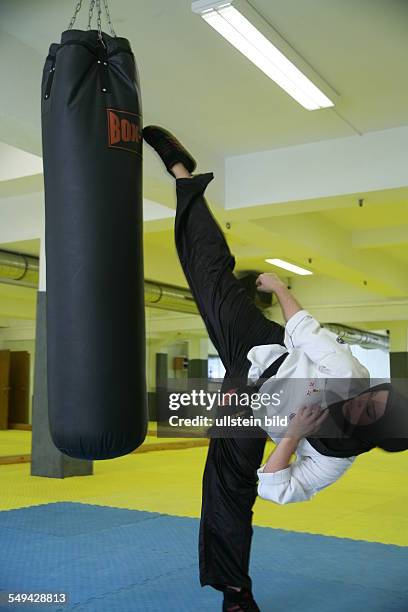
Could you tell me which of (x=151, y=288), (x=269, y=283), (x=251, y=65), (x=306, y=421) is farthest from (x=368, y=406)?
(x=151, y=288)

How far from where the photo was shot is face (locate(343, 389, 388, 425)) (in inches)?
87.9

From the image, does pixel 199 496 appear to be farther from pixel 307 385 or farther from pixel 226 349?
pixel 307 385

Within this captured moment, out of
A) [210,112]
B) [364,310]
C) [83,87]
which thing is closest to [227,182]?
[210,112]

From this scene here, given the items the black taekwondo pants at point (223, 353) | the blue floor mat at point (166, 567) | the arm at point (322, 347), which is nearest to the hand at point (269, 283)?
the black taekwondo pants at point (223, 353)

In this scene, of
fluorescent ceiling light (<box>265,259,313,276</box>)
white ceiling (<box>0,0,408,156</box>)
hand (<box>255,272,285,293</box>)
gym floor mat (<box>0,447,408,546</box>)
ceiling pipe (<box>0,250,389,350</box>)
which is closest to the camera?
hand (<box>255,272,285,293</box>)

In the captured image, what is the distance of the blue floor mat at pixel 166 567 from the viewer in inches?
122

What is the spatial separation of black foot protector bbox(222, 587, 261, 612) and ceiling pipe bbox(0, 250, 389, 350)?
4041 millimetres

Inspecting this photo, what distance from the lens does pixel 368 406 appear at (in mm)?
2256

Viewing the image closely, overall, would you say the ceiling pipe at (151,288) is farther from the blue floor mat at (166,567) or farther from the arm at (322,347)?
the arm at (322,347)

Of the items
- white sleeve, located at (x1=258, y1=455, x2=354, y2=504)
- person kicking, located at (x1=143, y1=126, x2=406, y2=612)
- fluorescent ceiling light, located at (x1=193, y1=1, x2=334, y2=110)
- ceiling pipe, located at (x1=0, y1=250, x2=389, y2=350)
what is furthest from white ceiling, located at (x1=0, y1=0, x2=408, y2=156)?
white sleeve, located at (x1=258, y1=455, x2=354, y2=504)

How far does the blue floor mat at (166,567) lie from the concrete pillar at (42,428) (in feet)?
5.61

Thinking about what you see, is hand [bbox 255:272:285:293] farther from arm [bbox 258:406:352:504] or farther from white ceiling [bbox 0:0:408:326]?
white ceiling [bbox 0:0:408:326]

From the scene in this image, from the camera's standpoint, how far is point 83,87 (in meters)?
2.45

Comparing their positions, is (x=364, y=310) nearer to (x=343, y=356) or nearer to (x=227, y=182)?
(x=227, y=182)
